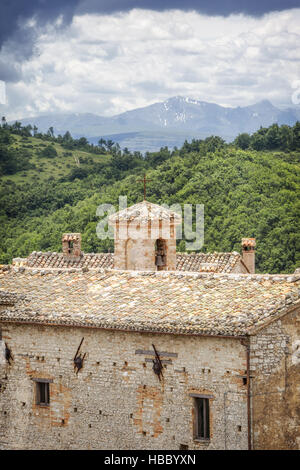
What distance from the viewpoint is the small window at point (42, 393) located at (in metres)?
16.4

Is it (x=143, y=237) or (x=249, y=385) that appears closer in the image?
(x=249, y=385)

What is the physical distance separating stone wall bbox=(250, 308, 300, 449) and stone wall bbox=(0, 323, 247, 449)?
23cm

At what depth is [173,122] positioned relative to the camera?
7794 centimetres

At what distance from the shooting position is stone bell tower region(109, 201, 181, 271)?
21.4m

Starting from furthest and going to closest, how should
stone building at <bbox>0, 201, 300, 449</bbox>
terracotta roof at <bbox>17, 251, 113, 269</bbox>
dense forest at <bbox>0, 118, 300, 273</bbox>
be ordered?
dense forest at <bbox>0, 118, 300, 273</bbox> < terracotta roof at <bbox>17, 251, 113, 269</bbox> < stone building at <bbox>0, 201, 300, 449</bbox>

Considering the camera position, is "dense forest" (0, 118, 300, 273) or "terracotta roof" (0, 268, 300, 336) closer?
"terracotta roof" (0, 268, 300, 336)

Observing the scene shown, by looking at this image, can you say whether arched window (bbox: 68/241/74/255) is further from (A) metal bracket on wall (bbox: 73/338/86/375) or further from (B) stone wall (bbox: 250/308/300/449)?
(B) stone wall (bbox: 250/308/300/449)

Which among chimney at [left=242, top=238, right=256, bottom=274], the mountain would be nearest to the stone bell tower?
chimney at [left=242, top=238, right=256, bottom=274]

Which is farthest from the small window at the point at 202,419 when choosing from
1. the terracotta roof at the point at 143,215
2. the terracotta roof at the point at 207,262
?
the terracotta roof at the point at 207,262

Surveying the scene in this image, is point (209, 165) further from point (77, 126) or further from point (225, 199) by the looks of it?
point (77, 126)

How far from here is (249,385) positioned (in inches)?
551

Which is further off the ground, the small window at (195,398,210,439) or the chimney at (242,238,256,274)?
the chimney at (242,238,256,274)
